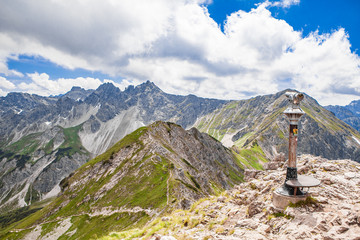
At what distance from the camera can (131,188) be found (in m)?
79.9

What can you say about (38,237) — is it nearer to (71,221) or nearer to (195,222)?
(71,221)

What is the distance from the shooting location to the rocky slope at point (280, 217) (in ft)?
41.0

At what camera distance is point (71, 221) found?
83750mm

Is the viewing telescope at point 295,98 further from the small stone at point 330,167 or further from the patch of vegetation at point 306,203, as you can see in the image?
the small stone at point 330,167

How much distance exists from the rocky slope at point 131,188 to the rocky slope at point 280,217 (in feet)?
129

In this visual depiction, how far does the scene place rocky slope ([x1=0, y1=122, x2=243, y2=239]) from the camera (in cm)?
6475

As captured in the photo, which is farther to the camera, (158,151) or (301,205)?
(158,151)

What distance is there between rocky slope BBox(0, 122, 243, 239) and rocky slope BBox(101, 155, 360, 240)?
39438 mm

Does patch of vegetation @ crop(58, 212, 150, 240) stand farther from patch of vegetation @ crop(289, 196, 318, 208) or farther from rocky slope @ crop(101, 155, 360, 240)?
patch of vegetation @ crop(289, 196, 318, 208)

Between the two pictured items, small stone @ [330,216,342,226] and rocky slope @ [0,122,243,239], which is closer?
small stone @ [330,216,342,226]

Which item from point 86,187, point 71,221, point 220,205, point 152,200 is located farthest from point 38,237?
point 220,205

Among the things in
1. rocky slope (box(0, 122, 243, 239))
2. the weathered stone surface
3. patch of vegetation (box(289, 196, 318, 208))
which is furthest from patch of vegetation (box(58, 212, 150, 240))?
patch of vegetation (box(289, 196, 318, 208))

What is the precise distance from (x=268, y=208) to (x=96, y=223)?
239 feet

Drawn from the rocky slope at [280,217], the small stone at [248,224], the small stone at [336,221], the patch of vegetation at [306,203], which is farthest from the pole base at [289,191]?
the small stone at [248,224]
